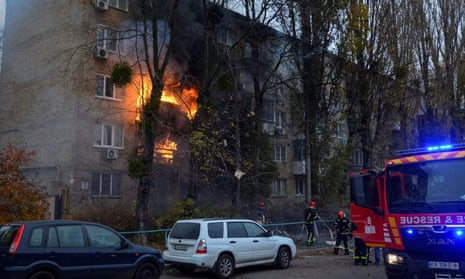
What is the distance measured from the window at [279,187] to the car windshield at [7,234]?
79.6ft

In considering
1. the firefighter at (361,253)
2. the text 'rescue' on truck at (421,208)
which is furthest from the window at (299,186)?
the text 'rescue' on truck at (421,208)

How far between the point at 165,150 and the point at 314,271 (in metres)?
12.5

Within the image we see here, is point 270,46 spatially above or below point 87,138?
above

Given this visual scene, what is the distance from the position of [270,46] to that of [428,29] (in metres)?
8.94

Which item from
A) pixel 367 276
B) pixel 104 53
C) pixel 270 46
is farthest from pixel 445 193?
pixel 104 53

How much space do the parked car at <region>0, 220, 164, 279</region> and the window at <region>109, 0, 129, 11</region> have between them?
56.9ft

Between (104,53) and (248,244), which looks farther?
(104,53)

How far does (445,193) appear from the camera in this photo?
24.1ft

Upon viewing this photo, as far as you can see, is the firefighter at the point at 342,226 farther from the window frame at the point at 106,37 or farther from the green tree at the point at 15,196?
the window frame at the point at 106,37

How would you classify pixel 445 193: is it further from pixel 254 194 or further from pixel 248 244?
pixel 254 194

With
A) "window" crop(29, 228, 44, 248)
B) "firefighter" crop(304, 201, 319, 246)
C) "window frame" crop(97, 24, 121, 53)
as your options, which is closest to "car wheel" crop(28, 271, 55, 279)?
"window" crop(29, 228, 44, 248)

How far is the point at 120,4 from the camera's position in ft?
79.0

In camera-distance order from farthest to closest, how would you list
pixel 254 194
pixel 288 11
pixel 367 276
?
pixel 254 194
pixel 288 11
pixel 367 276

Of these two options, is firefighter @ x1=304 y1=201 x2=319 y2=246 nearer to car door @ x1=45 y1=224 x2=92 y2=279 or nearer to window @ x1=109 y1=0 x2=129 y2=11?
car door @ x1=45 y1=224 x2=92 y2=279
